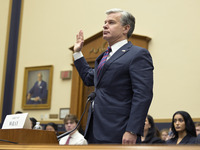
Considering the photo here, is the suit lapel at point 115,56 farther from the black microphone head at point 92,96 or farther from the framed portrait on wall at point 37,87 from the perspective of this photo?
the framed portrait on wall at point 37,87

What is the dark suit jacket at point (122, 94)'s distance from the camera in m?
2.45

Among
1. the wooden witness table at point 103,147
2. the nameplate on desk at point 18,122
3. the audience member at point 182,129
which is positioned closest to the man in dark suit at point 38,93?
the audience member at point 182,129

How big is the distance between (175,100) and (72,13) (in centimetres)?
376

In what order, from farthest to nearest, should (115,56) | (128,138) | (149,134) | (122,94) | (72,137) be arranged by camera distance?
→ (72,137)
(149,134)
(115,56)
(122,94)
(128,138)

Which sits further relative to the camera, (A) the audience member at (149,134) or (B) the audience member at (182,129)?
(A) the audience member at (149,134)

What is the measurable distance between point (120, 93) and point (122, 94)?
0.02 m

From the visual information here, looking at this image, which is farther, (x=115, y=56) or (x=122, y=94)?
(x=115, y=56)

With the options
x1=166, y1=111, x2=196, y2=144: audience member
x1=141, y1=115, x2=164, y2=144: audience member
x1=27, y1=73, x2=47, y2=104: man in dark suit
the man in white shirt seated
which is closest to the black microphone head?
x1=166, y1=111, x2=196, y2=144: audience member

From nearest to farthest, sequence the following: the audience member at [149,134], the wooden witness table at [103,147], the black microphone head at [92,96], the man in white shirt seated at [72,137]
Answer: the wooden witness table at [103,147]
the black microphone head at [92,96]
the audience member at [149,134]
the man in white shirt seated at [72,137]

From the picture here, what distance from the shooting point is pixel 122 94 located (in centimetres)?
257

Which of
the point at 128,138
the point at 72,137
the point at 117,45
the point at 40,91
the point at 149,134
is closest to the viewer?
the point at 128,138

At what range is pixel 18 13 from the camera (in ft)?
33.8

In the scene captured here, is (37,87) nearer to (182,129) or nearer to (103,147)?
(182,129)

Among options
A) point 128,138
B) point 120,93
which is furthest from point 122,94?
point 128,138
